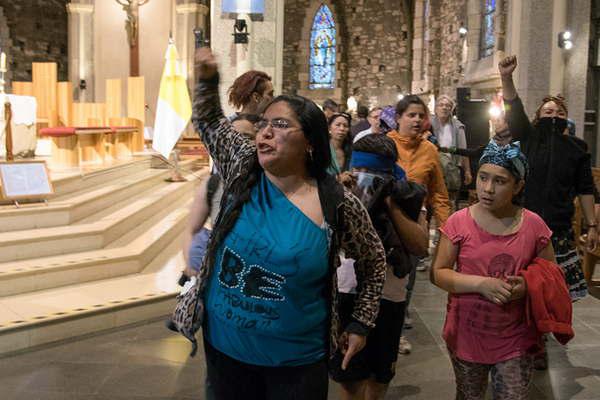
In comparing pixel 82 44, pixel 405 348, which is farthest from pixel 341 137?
pixel 82 44

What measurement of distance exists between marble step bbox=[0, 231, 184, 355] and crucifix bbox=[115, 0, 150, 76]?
41.3 feet

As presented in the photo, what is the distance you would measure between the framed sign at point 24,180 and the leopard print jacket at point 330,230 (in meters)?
4.31

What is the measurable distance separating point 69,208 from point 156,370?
257cm

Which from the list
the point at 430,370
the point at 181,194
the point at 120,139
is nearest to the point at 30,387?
the point at 430,370

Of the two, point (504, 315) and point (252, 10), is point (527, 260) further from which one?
point (252, 10)

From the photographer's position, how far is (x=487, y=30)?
15.3 m

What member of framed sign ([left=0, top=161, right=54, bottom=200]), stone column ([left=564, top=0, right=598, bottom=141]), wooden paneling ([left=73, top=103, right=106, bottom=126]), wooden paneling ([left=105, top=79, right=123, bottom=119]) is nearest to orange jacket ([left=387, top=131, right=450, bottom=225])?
framed sign ([left=0, top=161, right=54, bottom=200])

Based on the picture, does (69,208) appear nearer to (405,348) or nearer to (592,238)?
(405,348)

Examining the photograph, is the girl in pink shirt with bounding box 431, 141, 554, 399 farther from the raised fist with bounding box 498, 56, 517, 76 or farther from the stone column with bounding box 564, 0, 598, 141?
the stone column with bounding box 564, 0, 598, 141

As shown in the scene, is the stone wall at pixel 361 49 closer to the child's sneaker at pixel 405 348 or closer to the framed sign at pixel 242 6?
the framed sign at pixel 242 6

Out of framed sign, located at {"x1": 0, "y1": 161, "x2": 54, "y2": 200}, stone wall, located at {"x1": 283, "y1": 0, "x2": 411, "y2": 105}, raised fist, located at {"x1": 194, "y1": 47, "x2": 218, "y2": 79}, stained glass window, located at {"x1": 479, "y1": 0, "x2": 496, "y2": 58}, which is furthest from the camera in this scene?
stone wall, located at {"x1": 283, "y1": 0, "x2": 411, "y2": 105}

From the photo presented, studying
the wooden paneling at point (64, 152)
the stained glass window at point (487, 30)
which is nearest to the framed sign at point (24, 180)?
the wooden paneling at point (64, 152)

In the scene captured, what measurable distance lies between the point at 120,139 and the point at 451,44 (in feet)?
33.9

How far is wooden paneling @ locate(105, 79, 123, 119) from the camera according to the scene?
11656mm
